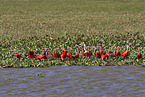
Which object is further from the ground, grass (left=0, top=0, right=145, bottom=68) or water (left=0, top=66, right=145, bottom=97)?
water (left=0, top=66, right=145, bottom=97)

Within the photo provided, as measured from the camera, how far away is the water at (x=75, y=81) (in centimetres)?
1313

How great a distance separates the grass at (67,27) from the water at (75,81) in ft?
3.44

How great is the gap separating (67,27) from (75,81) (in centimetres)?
2227

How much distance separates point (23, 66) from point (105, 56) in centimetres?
370

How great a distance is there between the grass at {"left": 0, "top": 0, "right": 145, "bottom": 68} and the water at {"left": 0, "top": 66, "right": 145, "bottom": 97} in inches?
41.3

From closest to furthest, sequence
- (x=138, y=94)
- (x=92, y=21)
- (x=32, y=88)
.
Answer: (x=138, y=94)
(x=32, y=88)
(x=92, y=21)

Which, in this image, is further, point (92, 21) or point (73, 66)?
point (92, 21)

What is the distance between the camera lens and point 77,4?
6319cm

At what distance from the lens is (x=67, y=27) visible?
121ft

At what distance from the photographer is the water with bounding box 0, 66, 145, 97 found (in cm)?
1313

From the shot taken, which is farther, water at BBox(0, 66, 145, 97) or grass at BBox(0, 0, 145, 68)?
grass at BBox(0, 0, 145, 68)

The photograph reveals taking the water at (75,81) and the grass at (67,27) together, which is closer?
the water at (75,81)

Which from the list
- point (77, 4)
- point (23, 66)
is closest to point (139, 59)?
point (23, 66)

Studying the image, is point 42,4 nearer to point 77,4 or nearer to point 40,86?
point 77,4
